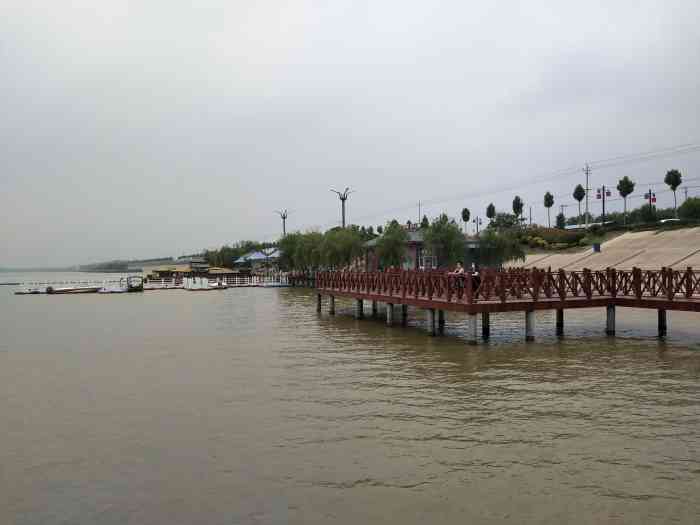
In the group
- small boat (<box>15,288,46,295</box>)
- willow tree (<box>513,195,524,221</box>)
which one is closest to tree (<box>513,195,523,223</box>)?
willow tree (<box>513,195,524,221</box>)

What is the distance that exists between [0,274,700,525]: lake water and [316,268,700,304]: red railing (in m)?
1.89

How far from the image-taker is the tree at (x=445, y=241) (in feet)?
172

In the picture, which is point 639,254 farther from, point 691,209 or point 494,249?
point 691,209

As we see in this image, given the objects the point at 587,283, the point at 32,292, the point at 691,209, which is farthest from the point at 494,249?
the point at 32,292

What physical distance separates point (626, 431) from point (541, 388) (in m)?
3.80

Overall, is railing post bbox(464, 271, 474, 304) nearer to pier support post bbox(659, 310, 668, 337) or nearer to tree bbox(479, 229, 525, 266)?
pier support post bbox(659, 310, 668, 337)

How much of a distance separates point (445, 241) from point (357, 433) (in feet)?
135

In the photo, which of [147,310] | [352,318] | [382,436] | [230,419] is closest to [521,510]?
[382,436]

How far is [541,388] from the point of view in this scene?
619 inches

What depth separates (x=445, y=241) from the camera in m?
52.4

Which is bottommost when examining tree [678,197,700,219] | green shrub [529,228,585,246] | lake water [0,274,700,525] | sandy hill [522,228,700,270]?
lake water [0,274,700,525]

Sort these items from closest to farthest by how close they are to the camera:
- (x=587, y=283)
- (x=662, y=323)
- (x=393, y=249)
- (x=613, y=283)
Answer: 1. (x=662, y=323)
2. (x=587, y=283)
3. (x=613, y=283)
4. (x=393, y=249)

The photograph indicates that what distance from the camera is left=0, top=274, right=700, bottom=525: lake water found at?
8.92 m

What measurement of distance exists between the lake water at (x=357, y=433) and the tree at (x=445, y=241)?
2831cm
